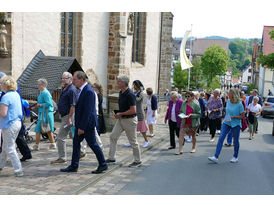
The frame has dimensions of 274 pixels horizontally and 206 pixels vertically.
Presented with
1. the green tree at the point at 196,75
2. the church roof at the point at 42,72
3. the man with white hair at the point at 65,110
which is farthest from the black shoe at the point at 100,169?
the green tree at the point at 196,75

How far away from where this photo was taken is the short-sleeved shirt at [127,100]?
23.2 feet

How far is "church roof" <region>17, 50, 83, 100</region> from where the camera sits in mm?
10630

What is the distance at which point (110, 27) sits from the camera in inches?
700

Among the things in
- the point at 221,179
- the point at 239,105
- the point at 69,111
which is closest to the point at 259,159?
the point at 239,105

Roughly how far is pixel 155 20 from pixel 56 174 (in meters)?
19.5

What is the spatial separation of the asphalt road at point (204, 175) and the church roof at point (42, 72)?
387 cm

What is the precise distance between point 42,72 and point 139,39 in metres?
13.1

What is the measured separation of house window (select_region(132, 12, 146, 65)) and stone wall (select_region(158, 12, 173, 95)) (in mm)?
2567

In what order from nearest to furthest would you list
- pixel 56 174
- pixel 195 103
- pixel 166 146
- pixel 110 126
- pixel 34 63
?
pixel 56 174 → pixel 195 103 → pixel 166 146 → pixel 34 63 → pixel 110 126

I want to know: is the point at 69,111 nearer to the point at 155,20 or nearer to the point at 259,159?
the point at 259,159

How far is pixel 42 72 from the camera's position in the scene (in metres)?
11.1

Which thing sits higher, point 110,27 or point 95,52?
point 110,27

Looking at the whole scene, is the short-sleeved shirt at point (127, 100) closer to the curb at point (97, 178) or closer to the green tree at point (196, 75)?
the curb at point (97, 178)

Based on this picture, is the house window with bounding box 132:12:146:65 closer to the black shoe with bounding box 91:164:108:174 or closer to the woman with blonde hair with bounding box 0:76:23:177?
the black shoe with bounding box 91:164:108:174
